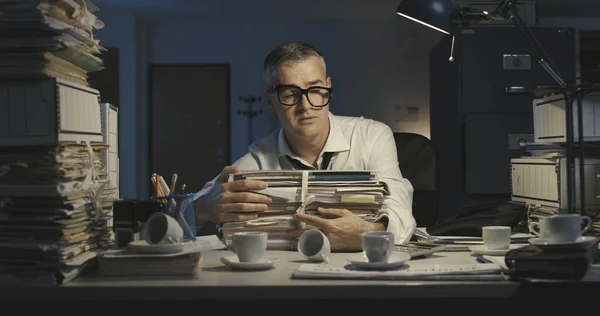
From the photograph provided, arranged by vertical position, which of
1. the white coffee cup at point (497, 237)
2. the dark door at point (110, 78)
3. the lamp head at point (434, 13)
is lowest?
the white coffee cup at point (497, 237)

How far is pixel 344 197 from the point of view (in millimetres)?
1530

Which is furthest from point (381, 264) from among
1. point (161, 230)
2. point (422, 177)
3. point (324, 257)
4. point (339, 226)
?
point (422, 177)

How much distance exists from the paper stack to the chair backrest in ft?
2.70

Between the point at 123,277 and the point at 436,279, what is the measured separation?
1.87 feet

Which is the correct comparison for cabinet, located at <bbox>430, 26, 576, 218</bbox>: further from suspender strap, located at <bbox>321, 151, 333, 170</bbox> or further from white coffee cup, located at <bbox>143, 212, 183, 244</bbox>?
white coffee cup, located at <bbox>143, 212, 183, 244</bbox>

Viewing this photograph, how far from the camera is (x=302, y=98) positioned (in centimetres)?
199

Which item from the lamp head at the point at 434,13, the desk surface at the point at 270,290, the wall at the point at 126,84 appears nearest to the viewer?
the desk surface at the point at 270,290

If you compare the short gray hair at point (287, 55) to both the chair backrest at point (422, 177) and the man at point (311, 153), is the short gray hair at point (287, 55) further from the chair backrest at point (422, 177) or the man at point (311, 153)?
the chair backrest at point (422, 177)

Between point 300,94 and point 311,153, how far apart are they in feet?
0.94

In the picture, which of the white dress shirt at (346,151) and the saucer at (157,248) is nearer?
the saucer at (157,248)

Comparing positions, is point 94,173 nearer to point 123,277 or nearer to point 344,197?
point 123,277

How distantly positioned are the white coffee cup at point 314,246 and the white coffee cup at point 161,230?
0.88 ft

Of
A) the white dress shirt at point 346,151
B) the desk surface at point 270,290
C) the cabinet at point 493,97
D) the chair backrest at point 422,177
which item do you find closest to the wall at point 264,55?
the cabinet at point 493,97

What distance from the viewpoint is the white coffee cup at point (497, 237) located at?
1.46 m
